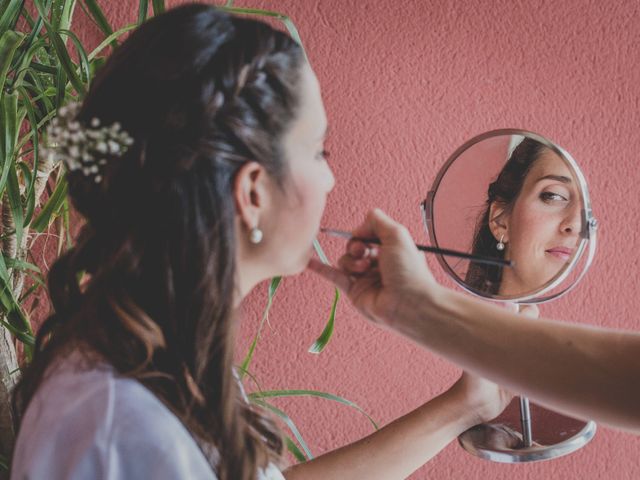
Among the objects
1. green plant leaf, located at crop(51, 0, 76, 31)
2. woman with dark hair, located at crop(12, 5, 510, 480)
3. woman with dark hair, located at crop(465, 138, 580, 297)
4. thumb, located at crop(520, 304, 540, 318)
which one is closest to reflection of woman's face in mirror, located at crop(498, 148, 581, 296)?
woman with dark hair, located at crop(465, 138, 580, 297)

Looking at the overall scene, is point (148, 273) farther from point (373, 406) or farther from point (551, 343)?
point (373, 406)

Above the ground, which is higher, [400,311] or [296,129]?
[296,129]

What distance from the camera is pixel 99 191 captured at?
690 mm

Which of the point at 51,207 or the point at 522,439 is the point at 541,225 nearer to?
the point at 522,439

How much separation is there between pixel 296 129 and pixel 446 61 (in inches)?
26.7

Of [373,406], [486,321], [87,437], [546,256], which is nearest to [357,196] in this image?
[373,406]

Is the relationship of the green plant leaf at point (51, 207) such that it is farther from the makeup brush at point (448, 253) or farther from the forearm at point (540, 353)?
the forearm at point (540, 353)

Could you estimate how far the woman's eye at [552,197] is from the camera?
820mm

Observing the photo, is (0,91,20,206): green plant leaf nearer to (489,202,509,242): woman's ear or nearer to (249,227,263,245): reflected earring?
(249,227,263,245): reflected earring

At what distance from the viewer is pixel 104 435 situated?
1.90 feet

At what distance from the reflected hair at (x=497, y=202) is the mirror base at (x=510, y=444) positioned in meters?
0.19

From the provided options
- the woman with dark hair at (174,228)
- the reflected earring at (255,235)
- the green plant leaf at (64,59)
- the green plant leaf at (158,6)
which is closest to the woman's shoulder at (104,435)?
the woman with dark hair at (174,228)

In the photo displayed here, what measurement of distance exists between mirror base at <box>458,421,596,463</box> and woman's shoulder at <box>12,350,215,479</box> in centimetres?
40

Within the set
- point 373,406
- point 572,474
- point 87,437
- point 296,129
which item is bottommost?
point 572,474
